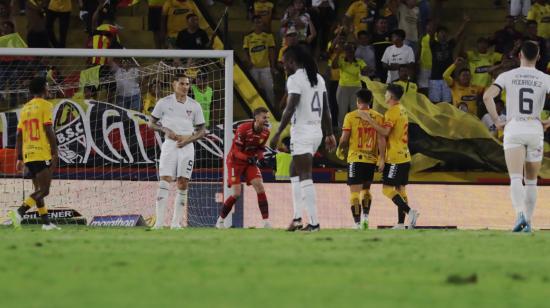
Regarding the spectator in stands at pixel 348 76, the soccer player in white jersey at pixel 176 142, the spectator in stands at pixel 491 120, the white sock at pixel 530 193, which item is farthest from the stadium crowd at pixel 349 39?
the white sock at pixel 530 193

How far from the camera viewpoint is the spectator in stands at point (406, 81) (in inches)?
930

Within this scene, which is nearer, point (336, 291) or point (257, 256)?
point (336, 291)

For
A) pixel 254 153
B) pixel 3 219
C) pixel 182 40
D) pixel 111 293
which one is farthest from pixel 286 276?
pixel 182 40

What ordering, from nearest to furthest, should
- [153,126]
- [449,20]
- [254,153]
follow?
[153,126] < [254,153] < [449,20]

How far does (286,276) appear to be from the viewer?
944cm

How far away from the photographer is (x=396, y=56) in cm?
2495

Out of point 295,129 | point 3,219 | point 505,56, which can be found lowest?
point 3,219

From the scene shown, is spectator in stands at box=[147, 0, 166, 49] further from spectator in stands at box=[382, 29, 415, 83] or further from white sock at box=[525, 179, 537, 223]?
white sock at box=[525, 179, 537, 223]

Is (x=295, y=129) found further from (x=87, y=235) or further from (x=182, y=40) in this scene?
(x=182, y=40)

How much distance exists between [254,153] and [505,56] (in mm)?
7948

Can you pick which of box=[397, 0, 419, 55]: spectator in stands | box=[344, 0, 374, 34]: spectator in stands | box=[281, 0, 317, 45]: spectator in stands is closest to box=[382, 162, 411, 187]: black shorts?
box=[281, 0, 317, 45]: spectator in stands

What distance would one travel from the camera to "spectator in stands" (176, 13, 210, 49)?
982 inches

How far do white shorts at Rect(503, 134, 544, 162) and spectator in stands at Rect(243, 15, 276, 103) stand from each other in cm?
1034

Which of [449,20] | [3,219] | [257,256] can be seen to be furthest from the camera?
[449,20]
